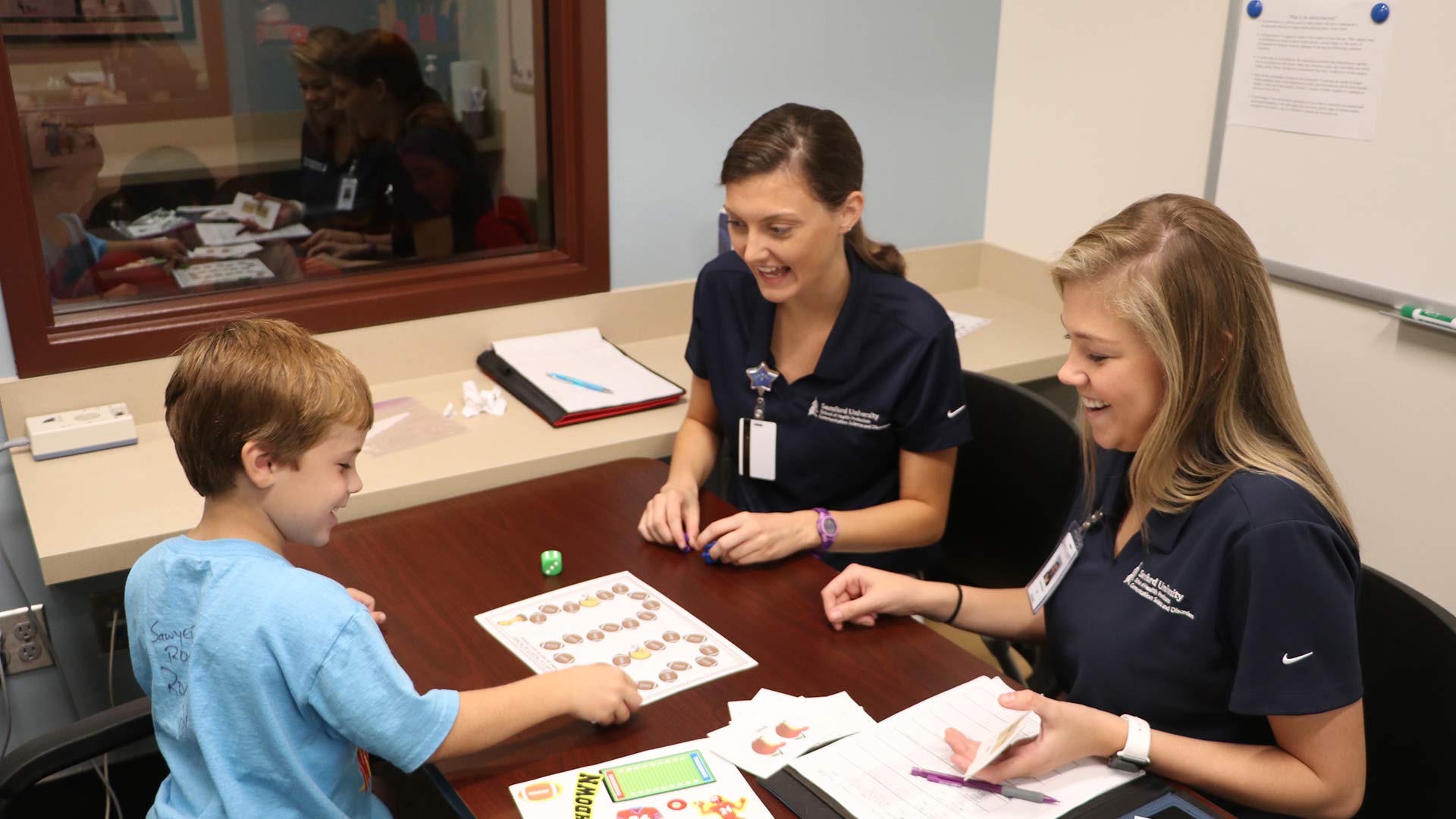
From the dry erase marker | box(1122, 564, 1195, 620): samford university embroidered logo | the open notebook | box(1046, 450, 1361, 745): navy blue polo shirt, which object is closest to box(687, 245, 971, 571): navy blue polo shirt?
the open notebook

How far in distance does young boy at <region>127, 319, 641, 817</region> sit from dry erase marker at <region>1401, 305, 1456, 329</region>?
1.70 metres

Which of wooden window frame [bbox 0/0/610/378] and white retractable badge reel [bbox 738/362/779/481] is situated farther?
wooden window frame [bbox 0/0/610/378]

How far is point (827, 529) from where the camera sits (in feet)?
5.62

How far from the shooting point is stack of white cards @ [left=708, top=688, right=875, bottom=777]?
1228 mm

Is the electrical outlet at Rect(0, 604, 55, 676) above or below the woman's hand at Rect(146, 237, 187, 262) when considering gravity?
below

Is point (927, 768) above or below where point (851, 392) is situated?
below

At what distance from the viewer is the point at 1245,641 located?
3.89 feet

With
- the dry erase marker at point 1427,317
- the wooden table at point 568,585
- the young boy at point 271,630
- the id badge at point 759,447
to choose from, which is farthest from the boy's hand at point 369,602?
the dry erase marker at point 1427,317

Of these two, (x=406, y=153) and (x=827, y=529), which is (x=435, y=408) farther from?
(x=827, y=529)

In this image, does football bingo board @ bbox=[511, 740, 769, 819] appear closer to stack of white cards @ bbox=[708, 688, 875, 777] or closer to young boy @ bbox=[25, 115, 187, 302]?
stack of white cards @ bbox=[708, 688, 875, 777]

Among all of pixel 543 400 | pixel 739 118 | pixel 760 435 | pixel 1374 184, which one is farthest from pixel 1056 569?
pixel 739 118

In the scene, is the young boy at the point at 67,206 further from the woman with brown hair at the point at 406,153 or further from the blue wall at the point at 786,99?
the blue wall at the point at 786,99

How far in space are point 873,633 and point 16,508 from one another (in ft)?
5.30

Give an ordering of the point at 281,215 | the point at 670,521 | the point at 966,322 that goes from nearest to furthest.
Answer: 1. the point at 670,521
2. the point at 281,215
3. the point at 966,322
